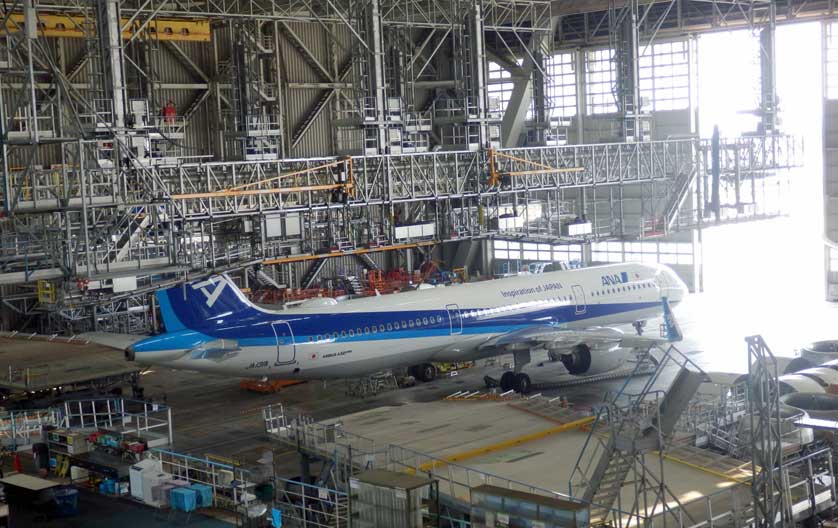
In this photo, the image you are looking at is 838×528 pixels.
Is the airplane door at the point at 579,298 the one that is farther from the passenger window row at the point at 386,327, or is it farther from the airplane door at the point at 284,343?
the airplane door at the point at 284,343

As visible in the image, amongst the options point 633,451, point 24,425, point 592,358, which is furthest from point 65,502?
point 592,358

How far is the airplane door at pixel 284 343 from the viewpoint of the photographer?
38.2 m

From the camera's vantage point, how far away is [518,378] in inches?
1706

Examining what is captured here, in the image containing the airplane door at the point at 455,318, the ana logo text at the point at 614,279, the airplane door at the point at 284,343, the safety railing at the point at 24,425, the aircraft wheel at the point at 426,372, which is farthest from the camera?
the ana logo text at the point at 614,279

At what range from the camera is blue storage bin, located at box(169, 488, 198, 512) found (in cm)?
2795

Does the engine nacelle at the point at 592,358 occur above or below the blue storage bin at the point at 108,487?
above

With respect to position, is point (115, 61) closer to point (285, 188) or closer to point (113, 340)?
point (285, 188)

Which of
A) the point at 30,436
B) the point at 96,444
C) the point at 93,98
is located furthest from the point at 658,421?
the point at 93,98

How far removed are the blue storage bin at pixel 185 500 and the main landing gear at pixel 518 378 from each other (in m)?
18.0

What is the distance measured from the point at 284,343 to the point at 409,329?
209 inches

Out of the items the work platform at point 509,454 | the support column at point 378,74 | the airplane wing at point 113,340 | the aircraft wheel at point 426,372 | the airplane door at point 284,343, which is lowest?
the aircraft wheel at point 426,372

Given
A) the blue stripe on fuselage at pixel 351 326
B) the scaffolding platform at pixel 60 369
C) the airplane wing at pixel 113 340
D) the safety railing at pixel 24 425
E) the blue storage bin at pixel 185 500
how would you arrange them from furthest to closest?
the airplane wing at pixel 113 340 < the scaffolding platform at pixel 60 369 < the blue stripe on fuselage at pixel 351 326 < the safety railing at pixel 24 425 < the blue storage bin at pixel 185 500

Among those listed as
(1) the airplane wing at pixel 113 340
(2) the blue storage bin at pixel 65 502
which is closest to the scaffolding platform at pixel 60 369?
(1) the airplane wing at pixel 113 340

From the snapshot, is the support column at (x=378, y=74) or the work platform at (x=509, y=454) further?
the support column at (x=378, y=74)
